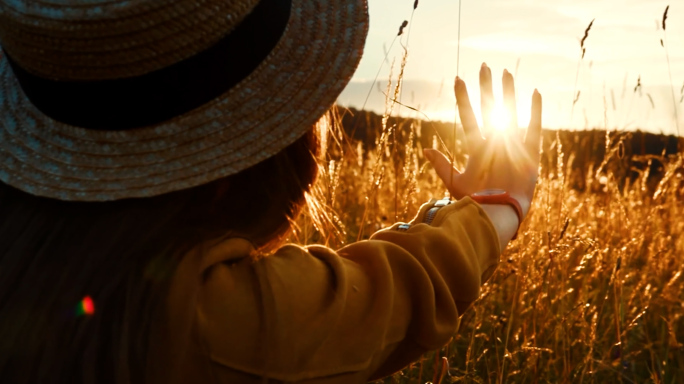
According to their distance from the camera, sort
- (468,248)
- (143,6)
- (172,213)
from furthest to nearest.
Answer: (468,248) → (172,213) → (143,6)

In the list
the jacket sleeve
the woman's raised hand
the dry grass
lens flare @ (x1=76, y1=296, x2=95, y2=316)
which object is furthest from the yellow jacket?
the dry grass

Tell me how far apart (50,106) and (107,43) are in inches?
7.9

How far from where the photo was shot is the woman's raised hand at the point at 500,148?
1.52 metres

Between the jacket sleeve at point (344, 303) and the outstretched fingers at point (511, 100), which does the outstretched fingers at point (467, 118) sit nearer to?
the outstretched fingers at point (511, 100)

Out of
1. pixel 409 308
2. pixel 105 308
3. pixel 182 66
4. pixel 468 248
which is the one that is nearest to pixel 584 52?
pixel 468 248

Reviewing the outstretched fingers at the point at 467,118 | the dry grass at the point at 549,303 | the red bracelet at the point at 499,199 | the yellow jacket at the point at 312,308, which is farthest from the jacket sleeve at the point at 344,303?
the dry grass at the point at 549,303

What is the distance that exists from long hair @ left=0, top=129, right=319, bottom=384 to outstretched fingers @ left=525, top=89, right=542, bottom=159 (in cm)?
71

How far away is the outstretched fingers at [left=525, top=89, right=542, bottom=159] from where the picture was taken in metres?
1.54

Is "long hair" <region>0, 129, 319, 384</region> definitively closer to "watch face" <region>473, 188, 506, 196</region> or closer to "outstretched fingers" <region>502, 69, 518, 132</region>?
"watch face" <region>473, 188, 506, 196</region>

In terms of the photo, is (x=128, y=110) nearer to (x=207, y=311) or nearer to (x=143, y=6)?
(x=143, y=6)

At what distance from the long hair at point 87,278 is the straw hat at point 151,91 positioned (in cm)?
5

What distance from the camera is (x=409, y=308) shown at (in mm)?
1222

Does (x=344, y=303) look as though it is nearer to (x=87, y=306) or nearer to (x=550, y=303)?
(x=87, y=306)

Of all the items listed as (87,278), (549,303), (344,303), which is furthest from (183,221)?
(549,303)
